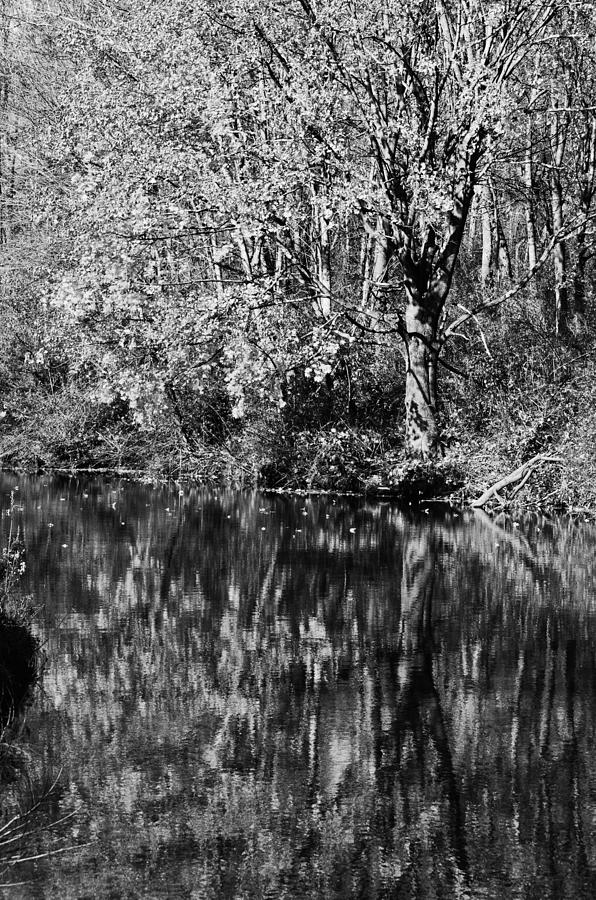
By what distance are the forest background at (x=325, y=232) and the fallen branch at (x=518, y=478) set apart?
226mm

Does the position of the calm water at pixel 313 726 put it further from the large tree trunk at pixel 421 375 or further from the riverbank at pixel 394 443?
the large tree trunk at pixel 421 375

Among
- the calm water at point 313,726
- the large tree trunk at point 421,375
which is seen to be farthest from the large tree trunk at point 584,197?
the calm water at point 313,726

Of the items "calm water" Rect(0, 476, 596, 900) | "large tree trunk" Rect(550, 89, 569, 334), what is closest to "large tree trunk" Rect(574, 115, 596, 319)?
"large tree trunk" Rect(550, 89, 569, 334)

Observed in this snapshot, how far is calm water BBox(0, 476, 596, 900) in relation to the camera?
681 cm

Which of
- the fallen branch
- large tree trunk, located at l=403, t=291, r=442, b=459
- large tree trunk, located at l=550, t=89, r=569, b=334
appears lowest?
the fallen branch

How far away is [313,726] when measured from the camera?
30.5 ft

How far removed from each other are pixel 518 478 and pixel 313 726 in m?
14.7

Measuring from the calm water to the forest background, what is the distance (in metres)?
7.51

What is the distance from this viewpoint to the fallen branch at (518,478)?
23016mm

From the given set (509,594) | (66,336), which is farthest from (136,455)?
(509,594)

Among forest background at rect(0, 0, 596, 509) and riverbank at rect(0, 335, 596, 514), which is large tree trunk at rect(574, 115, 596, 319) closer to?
forest background at rect(0, 0, 596, 509)


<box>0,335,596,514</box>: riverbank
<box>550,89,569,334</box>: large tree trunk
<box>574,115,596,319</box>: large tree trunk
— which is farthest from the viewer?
<box>550,89,569,334</box>: large tree trunk

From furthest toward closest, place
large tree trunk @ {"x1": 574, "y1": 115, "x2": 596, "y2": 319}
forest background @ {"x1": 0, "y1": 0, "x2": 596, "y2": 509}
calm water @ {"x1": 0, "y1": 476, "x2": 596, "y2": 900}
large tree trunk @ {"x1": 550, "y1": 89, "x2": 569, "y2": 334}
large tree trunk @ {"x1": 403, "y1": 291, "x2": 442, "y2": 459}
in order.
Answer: large tree trunk @ {"x1": 550, "y1": 89, "x2": 569, "y2": 334} < large tree trunk @ {"x1": 574, "y1": 115, "x2": 596, "y2": 319} < large tree trunk @ {"x1": 403, "y1": 291, "x2": 442, "y2": 459} < forest background @ {"x1": 0, "y1": 0, "x2": 596, "y2": 509} < calm water @ {"x1": 0, "y1": 476, "x2": 596, "y2": 900}

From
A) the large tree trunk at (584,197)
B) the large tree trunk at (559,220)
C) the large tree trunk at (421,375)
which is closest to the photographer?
the large tree trunk at (421,375)
